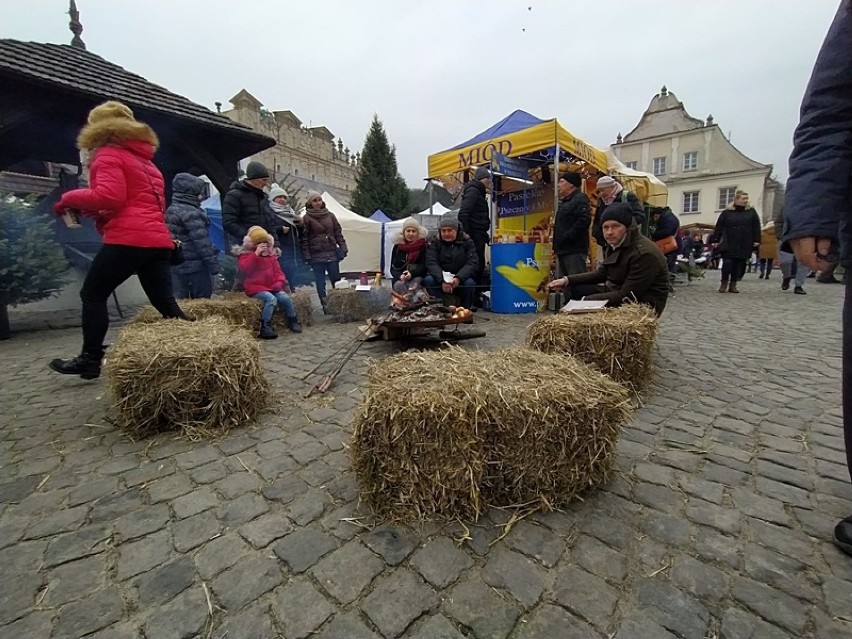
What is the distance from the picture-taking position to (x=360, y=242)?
53.9ft

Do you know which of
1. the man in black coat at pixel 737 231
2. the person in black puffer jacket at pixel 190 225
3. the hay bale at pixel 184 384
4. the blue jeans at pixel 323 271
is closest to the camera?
the hay bale at pixel 184 384

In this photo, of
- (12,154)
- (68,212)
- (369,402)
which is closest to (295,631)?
(369,402)

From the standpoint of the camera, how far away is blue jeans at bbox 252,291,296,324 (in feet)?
17.3

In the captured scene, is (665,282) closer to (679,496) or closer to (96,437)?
(679,496)

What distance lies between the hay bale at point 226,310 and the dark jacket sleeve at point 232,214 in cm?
106

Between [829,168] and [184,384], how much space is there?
316 centimetres

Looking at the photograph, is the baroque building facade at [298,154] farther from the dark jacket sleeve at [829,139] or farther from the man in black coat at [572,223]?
the dark jacket sleeve at [829,139]

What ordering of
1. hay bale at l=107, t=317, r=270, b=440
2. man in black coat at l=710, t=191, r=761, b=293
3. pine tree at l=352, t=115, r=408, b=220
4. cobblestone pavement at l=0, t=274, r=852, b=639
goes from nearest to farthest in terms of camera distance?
cobblestone pavement at l=0, t=274, r=852, b=639, hay bale at l=107, t=317, r=270, b=440, man in black coat at l=710, t=191, r=761, b=293, pine tree at l=352, t=115, r=408, b=220

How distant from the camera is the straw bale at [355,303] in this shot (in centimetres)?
647

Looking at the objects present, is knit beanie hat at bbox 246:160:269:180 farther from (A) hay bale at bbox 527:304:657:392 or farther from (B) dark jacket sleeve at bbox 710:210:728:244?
(B) dark jacket sleeve at bbox 710:210:728:244

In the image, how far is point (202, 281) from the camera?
5.70m

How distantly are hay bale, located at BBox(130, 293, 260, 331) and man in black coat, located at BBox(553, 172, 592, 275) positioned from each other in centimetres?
445

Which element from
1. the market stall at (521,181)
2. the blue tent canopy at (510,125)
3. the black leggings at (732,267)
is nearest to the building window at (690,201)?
the black leggings at (732,267)

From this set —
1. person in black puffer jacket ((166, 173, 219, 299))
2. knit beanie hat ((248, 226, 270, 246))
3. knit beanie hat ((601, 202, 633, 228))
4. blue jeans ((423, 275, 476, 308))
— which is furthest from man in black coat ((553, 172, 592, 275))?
person in black puffer jacket ((166, 173, 219, 299))
